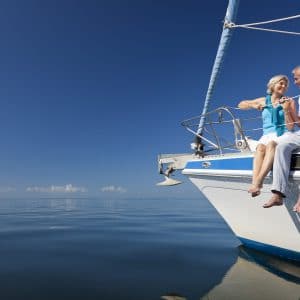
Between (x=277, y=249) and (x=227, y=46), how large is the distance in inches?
223

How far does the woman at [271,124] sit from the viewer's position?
5172 mm

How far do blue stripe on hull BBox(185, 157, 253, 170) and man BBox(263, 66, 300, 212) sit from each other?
0.96 m

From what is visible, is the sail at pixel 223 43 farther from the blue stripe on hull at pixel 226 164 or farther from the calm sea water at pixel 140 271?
the calm sea water at pixel 140 271

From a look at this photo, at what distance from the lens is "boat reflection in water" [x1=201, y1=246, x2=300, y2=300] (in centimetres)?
494

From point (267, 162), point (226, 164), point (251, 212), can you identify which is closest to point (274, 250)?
point (251, 212)

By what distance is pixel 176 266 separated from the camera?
6.77 metres

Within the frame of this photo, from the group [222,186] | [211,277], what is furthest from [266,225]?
[211,277]

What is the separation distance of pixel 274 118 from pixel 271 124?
0.38 ft

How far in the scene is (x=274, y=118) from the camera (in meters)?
5.50

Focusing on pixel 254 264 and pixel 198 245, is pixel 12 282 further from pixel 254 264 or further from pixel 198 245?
pixel 198 245

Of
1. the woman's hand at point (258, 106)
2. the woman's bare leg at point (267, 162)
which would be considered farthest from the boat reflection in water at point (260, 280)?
the woman's hand at point (258, 106)

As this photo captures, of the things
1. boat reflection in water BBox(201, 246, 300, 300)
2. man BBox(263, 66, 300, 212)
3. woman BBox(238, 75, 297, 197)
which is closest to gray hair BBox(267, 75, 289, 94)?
woman BBox(238, 75, 297, 197)

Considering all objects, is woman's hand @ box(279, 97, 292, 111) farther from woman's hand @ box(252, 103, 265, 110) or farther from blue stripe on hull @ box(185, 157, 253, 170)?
blue stripe on hull @ box(185, 157, 253, 170)

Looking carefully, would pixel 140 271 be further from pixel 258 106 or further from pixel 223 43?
pixel 223 43
